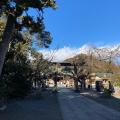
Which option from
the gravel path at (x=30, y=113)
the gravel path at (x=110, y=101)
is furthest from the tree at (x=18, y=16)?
the gravel path at (x=110, y=101)

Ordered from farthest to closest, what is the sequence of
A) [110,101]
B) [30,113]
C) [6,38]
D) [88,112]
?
[110,101] < [88,112] < [30,113] < [6,38]

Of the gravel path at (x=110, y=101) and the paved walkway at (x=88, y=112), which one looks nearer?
the paved walkway at (x=88, y=112)

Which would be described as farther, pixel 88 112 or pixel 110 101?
pixel 110 101

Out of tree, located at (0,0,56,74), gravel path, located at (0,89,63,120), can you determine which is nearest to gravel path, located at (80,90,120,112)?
gravel path, located at (0,89,63,120)

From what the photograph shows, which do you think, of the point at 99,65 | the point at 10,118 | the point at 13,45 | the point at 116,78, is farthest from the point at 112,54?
the point at 10,118

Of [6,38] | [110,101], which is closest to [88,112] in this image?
[6,38]

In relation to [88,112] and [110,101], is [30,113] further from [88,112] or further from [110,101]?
[110,101]

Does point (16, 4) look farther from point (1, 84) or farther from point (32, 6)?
point (1, 84)

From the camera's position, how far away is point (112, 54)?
44.4 m

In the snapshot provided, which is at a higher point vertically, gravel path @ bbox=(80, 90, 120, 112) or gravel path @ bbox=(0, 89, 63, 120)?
gravel path @ bbox=(80, 90, 120, 112)

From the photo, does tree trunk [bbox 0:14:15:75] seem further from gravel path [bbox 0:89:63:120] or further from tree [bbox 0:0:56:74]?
gravel path [bbox 0:89:63:120]

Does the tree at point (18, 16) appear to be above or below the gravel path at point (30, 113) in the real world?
above

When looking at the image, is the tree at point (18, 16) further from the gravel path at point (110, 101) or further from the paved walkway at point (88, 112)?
the gravel path at point (110, 101)

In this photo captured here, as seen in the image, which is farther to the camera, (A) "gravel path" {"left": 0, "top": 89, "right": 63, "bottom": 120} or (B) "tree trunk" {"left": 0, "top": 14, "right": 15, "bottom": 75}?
(A) "gravel path" {"left": 0, "top": 89, "right": 63, "bottom": 120}
